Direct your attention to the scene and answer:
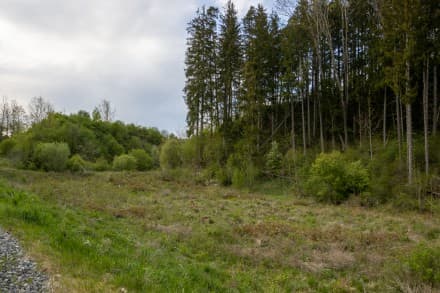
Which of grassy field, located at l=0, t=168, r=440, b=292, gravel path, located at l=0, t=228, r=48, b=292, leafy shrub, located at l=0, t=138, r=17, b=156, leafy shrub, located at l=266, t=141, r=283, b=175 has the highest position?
leafy shrub, located at l=0, t=138, r=17, b=156

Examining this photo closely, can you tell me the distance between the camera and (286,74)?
2248cm

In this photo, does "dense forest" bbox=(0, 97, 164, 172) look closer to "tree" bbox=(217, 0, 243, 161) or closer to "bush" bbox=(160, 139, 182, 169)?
"bush" bbox=(160, 139, 182, 169)

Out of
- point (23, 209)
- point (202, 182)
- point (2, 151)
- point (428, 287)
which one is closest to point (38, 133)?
point (2, 151)

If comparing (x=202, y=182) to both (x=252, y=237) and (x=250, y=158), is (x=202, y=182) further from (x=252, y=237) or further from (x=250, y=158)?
(x=252, y=237)

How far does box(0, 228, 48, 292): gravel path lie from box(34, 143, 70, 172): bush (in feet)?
85.5

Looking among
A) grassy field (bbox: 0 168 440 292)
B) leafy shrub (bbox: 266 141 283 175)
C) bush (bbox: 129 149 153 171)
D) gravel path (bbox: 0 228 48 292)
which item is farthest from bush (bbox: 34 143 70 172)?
gravel path (bbox: 0 228 48 292)

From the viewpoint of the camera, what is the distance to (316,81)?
2289cm

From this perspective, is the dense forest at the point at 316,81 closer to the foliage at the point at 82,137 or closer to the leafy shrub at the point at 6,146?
the foliage at the point at 82,137

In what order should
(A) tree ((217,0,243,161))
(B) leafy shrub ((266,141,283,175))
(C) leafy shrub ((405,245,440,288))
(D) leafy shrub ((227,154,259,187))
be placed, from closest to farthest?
(C) leafy shrub ((405,245,440,288)) → (D) leafy shrub ((227,154,259,187)) → (B) leafy shrub ((266,141,283,175)) → (A) tree ((217,0,243,161))

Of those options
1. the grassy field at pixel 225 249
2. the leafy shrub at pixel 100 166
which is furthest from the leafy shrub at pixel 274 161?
the leafy shrub at pixel 100 166

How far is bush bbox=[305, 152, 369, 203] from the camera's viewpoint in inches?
582

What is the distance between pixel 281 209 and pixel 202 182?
11309 mm

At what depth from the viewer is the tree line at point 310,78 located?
50.0 feet

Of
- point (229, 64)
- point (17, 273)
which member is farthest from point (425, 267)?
point (229, 64)
